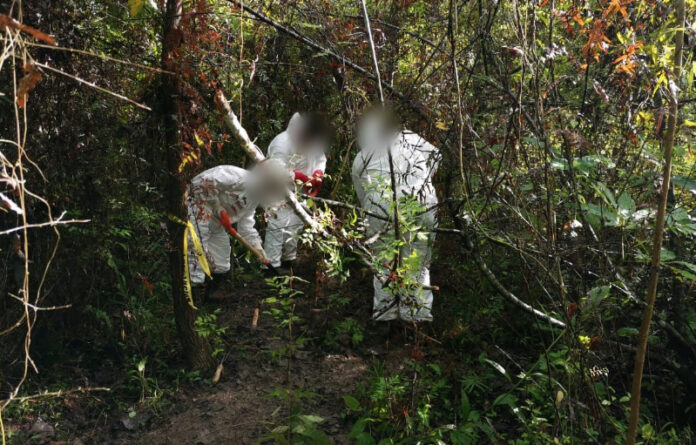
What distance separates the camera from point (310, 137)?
17.7 ft

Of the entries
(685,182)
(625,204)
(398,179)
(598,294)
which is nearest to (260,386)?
(398,179)

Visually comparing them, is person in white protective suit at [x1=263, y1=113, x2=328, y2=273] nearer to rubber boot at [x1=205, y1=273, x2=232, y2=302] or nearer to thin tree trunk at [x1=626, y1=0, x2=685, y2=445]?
rubber boot at [x1=205, y1=273, x2=232, y2=302]

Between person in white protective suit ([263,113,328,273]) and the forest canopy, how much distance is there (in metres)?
0.61

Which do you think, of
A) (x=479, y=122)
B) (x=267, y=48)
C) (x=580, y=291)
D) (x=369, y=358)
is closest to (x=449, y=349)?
(x=369, y=358)

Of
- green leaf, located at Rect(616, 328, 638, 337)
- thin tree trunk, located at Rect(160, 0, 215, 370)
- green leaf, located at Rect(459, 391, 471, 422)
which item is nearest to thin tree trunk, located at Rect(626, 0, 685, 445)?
green leaf, located at Rect(616, 328, 638, 337)

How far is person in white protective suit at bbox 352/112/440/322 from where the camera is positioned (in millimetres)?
3496

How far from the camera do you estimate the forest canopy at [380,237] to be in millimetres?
2875

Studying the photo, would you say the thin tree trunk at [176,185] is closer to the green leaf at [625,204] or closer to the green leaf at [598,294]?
the green leaf at [625,204]

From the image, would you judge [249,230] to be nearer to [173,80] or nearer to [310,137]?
[310,137]

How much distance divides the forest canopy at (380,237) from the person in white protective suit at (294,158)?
2.01ft

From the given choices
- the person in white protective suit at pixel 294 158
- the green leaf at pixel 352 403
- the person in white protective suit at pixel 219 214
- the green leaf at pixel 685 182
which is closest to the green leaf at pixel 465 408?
the green leaf at pixel 352 403

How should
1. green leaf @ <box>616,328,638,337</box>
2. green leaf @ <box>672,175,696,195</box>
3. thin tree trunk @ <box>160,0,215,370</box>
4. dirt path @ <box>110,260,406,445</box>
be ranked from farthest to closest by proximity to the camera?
dirt path @ <box>110,260,406,445</box>
thin tree trunk @ <box>160,0,215,370</box>
green leaf @ <box>616,328,638,337</box>
green leaf @ <box>672,175,696,195</box>

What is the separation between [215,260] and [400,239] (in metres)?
2.78

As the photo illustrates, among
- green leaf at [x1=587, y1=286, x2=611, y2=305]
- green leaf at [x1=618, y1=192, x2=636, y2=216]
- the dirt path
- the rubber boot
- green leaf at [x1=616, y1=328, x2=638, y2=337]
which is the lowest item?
the dirt path
